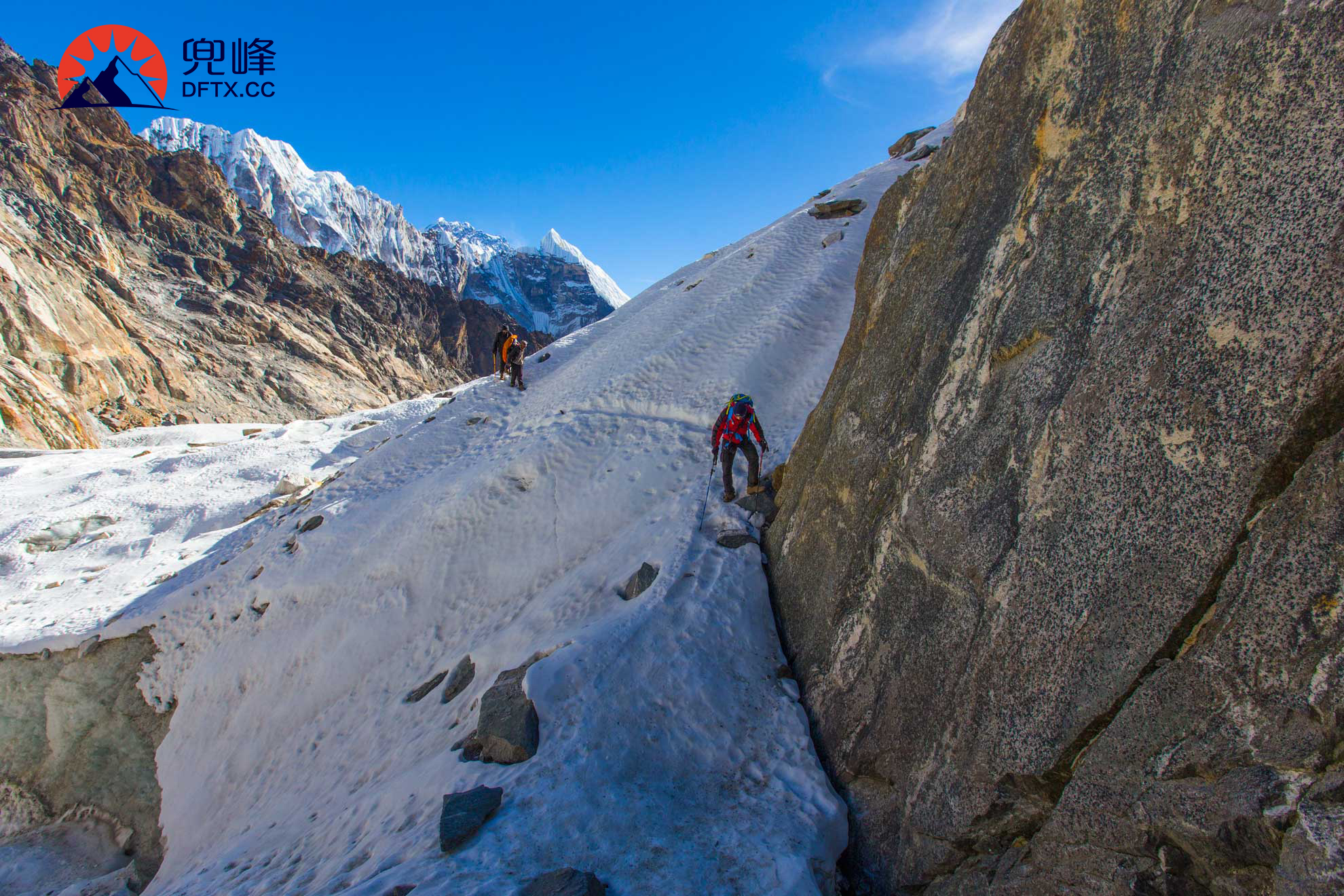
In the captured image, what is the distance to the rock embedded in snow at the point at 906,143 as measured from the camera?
25703 mm

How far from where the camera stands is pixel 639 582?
748 cm

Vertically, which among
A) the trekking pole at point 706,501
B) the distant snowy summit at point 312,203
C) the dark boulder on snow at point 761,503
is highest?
the distant snowy summit at point 312,203

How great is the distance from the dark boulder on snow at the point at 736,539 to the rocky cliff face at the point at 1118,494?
2346 millimetres

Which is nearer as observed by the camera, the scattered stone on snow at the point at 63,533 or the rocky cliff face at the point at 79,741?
the rocky cliff face at the point at 79,741

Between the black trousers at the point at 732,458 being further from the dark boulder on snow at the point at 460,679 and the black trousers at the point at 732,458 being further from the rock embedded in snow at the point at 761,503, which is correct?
the dark boulder on snow at the point at 460,679

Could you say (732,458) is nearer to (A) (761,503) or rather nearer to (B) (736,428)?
(B) (736,428)

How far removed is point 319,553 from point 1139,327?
13.0 meters

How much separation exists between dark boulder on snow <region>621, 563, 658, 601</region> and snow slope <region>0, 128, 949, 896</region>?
7.3 inches

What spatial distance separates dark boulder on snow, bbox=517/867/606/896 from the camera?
12.1 ft

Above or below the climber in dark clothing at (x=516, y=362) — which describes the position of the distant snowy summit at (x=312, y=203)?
above

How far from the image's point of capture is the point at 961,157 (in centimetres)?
575

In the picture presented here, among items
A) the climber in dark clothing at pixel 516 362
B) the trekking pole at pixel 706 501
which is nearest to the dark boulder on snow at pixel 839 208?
the climber in dark clothing at pixel 516 362

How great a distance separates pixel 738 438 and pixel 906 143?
2391 centimetres

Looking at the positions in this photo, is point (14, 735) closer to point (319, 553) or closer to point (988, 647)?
point (319, 553)
